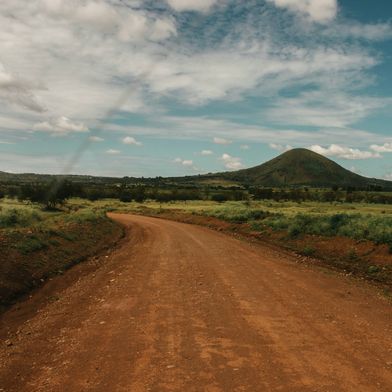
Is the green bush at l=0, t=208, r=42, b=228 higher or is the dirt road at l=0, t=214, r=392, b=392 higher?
the green bush at l=0, t=208, r=42, b=228

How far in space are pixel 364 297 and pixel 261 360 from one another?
20.0 feet

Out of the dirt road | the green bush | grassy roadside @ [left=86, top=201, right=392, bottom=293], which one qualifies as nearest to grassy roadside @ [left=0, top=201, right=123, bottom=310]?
the dirt road

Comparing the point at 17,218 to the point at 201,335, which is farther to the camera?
the point at 17,218

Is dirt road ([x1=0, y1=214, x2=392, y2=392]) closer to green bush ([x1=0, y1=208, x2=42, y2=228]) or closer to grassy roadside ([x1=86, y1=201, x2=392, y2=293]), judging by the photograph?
grassy roadside ([x1=86, y1=201, x2=392, y2=293])

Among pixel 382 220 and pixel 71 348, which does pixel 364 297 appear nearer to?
pixel 71 348

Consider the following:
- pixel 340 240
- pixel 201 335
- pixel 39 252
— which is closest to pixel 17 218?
pixel 39 252

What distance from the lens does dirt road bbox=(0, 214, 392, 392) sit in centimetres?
626

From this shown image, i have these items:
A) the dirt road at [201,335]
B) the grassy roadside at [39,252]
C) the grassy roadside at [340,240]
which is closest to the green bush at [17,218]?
the grassy roadside at [39,252]

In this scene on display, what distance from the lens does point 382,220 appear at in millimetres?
22109

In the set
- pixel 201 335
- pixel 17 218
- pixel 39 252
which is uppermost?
pixel 17 218

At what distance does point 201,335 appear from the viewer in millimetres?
8102

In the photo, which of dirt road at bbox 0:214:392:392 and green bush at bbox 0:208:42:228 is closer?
dirt road at bbox 0:214:392:392

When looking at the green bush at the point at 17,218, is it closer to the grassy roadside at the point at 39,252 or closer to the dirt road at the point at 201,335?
the grassy roadside at the point at 39,252

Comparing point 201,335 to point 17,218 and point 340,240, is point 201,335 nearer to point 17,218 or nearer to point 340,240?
point 340,240
